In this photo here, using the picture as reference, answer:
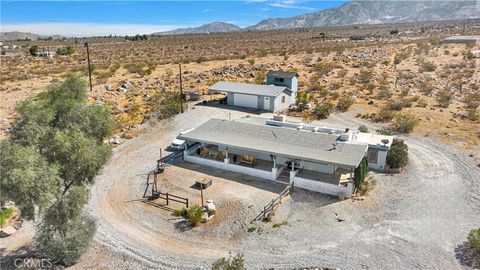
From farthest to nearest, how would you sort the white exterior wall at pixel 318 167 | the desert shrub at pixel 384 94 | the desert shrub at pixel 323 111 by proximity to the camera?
the desert shrub at pixel 384 94
the desert shrub at pixel 323 111
the white exterior wall at pixel 318 167

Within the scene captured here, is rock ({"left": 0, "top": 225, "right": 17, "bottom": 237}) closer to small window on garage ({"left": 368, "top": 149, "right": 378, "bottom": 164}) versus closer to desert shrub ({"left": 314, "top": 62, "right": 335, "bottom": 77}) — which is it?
small window on garage ({"left": 368, "top": 149, "right": 378, "bottom": 164})

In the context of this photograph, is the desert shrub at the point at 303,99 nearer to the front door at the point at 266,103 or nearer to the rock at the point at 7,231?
the front door at the point at 266,103

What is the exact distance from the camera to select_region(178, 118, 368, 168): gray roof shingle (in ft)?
77.6

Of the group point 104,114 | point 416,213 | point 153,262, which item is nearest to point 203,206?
point 153,262

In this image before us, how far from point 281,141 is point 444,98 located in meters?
25.5

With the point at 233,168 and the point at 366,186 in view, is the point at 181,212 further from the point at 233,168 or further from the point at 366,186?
the point at 366,186

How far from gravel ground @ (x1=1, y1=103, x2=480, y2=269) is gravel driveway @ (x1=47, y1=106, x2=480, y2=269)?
5 centimetres

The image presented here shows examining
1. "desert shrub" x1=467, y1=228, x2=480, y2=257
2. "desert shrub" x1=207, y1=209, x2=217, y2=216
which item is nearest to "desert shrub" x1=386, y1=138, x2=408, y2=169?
"desert shrub" x1=467, y1=228, x2=480, y2=257

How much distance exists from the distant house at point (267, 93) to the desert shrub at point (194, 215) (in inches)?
889

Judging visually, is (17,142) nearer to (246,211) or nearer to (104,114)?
(104,114)

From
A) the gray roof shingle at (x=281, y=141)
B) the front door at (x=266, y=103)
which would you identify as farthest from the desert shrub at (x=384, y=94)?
the gray roof shingle at (x=281, y=141)

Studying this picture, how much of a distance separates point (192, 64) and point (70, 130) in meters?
55.4

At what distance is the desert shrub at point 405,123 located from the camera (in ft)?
109

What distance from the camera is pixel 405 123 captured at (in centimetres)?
3347
